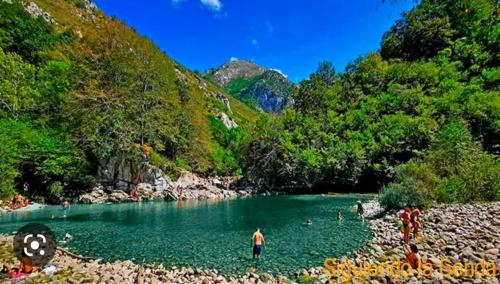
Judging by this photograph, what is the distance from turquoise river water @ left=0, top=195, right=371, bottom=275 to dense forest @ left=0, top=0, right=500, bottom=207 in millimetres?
16252

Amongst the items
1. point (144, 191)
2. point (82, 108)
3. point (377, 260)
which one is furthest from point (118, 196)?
point (377, 260)

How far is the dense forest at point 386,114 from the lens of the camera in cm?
5997

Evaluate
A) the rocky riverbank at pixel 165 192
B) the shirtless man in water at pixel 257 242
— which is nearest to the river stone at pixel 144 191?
the rocky riverbank at pixel 165 192

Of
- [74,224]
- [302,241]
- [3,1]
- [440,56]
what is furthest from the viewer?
[440,56]

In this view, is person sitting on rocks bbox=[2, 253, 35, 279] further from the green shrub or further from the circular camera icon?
the green shrub

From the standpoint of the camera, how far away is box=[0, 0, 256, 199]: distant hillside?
50.1 metres

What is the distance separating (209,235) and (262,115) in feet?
177

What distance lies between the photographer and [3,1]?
73312 millimetres

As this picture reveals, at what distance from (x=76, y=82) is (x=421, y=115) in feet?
233

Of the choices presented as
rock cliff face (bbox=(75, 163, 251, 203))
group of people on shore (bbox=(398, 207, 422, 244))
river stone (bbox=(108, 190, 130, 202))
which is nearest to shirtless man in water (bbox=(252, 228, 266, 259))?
group of people on shore (bbox=(398, 207, 422, 244))

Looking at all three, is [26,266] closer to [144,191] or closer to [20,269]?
[20,269]

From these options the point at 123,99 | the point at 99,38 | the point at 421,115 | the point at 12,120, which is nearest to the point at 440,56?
the point at 421,115

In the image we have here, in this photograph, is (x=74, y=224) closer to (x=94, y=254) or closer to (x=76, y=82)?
(x=94, y=254)

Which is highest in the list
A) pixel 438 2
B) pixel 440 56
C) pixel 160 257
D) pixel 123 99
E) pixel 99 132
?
pixel 440 56
